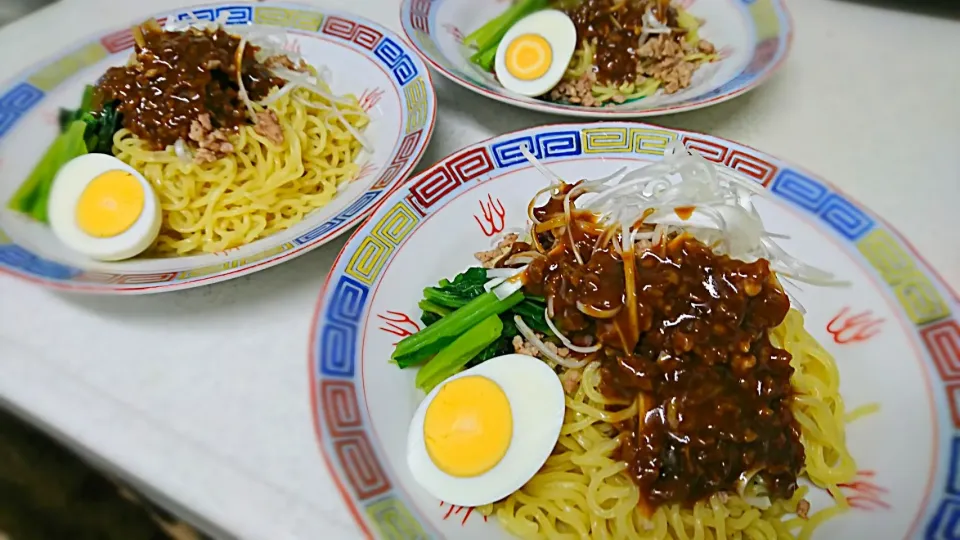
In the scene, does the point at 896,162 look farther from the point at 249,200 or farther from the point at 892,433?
the point at 249,200

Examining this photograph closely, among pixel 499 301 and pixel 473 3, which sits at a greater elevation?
pixel 473 3

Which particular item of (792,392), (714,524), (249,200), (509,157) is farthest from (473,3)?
(714,524)

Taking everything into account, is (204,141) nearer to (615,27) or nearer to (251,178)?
(251,178)

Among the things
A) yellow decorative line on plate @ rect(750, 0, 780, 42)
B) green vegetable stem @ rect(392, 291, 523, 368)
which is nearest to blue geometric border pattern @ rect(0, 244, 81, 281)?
green vegetable stem @ rect(392, 291, 523, 368)

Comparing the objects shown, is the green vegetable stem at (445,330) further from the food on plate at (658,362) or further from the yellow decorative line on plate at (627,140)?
the yellow decorative line on plate at (627,140)

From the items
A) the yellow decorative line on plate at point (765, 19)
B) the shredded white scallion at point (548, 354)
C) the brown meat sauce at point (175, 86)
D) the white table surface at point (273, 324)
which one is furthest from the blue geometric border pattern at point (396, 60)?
the yellow decorative line on plate at point (765, 19)

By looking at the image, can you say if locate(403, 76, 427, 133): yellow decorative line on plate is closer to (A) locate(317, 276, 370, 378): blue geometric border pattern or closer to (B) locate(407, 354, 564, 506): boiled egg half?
(A) locate(317, 276, 370, 378): blue geometric border pattern

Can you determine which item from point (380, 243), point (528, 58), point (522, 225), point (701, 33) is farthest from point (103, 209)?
point (701, 33)
